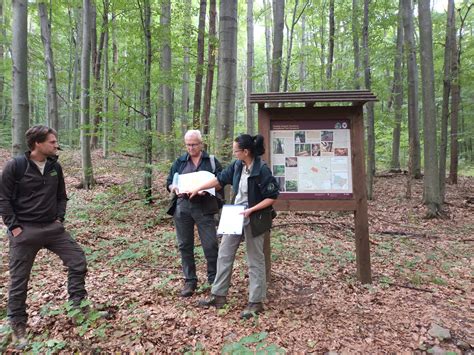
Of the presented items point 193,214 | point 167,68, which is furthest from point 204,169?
point 167,68

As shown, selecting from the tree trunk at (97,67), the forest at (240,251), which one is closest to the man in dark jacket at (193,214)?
the forest at (240,251)

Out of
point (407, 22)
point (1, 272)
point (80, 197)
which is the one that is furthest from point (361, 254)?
point (407, 22)

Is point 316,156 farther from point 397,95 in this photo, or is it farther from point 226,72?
point 397,95

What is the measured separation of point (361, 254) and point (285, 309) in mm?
1458

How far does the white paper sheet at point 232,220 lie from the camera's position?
11.6 feet

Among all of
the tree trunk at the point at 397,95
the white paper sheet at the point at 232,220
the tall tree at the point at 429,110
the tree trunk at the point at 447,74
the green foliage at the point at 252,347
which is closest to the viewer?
the green foliage at the point at 252,347

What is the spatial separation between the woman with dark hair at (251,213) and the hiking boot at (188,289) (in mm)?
326

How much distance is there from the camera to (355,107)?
437 cm

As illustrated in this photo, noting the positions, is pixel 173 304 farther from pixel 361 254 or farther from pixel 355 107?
pixel 355 107

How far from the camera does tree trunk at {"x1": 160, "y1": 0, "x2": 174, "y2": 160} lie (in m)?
8.47

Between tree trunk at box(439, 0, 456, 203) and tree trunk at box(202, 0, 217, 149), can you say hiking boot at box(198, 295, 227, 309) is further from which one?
tree trunk at box(439, 0, 456, 203)

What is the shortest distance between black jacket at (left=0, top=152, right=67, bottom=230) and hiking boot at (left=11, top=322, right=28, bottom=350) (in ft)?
3.17

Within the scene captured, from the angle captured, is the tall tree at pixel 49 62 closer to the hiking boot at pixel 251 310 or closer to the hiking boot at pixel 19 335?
the hiking boot at pixel 19 335

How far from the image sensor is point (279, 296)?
4.24 m
